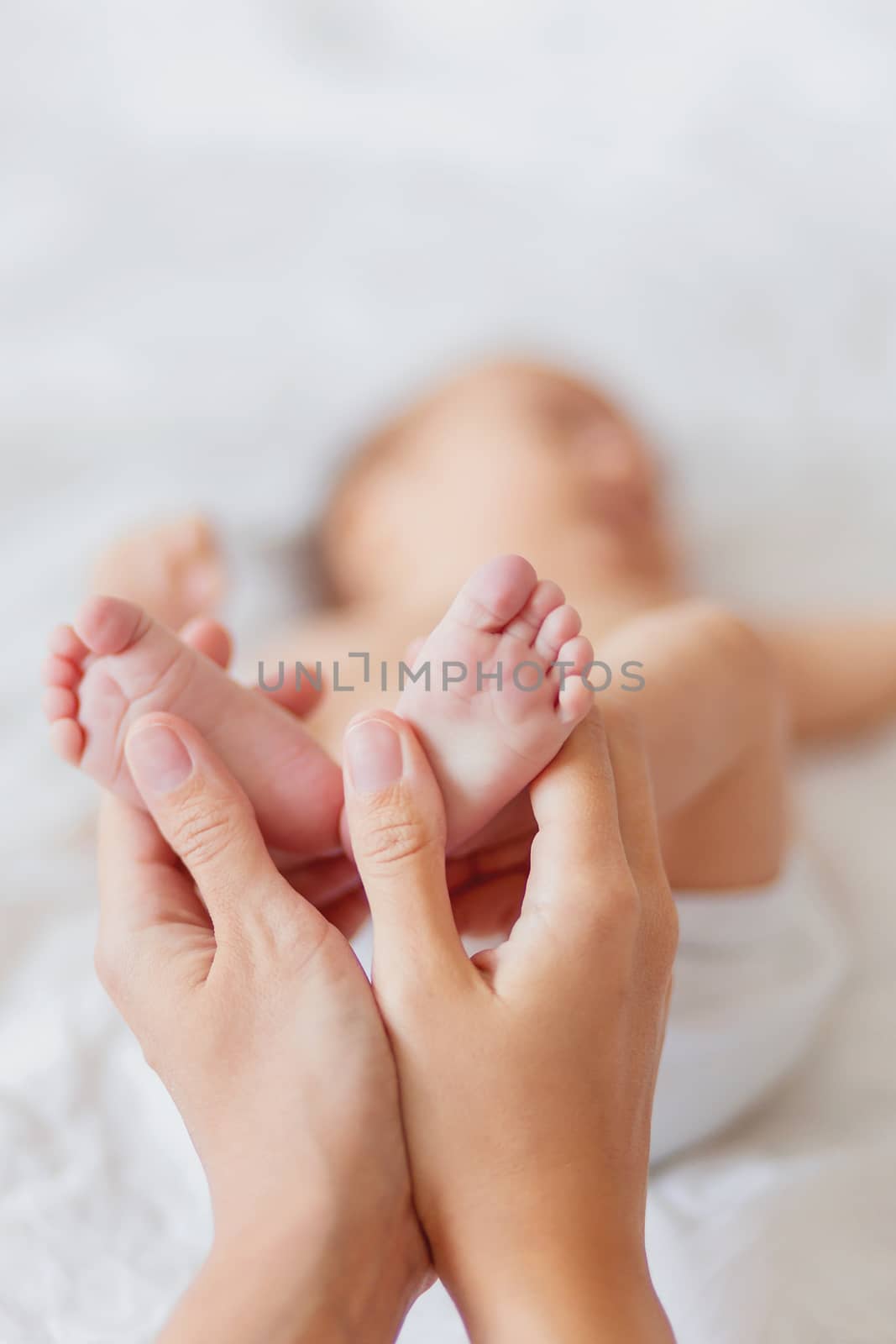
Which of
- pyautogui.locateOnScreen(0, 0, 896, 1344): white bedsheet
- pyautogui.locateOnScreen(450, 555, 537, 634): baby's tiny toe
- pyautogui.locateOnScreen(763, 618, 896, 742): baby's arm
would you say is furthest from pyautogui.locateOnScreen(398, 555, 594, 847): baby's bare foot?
pyautogui.locateOnScreen(763, 618, 896, 742): baby's arm

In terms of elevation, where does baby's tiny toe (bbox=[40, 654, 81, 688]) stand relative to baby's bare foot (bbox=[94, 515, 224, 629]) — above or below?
above

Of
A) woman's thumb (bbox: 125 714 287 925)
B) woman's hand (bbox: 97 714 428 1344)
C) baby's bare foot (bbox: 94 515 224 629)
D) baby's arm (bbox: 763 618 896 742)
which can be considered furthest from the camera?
baby's arm (bbox: 763 618 896 742)

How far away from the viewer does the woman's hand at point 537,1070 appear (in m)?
0.59

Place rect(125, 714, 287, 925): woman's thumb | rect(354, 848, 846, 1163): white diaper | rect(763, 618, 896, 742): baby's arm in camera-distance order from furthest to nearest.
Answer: rect(763, 618, 896, 742): baby's arm, rect(354, 848, 846, 1163): white diaper, rect(125, 714, 287, 925): woman's thumb

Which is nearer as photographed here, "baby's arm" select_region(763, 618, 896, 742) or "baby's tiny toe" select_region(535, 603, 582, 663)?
"baby's tiny toe" select_region(535, 603, 582, 663)

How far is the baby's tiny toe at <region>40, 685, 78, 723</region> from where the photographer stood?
2.67ft

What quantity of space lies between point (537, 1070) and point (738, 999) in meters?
0.41

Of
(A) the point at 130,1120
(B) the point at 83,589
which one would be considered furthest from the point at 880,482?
(A) the point at 130,1120

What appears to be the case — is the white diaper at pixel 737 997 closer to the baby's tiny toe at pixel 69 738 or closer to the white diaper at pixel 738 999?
the white diaper at pixel 738 999

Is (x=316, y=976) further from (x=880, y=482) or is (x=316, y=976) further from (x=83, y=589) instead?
(x=880, y=482)

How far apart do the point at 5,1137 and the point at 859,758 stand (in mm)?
923

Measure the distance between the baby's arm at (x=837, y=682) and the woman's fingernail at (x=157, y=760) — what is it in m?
0.79

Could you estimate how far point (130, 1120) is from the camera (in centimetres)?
91

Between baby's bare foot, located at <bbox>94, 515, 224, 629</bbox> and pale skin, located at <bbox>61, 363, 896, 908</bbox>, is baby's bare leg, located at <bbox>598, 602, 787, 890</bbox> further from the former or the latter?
baby's bare foot, located at <bbox>94, 515, 224, 629</bbox>
